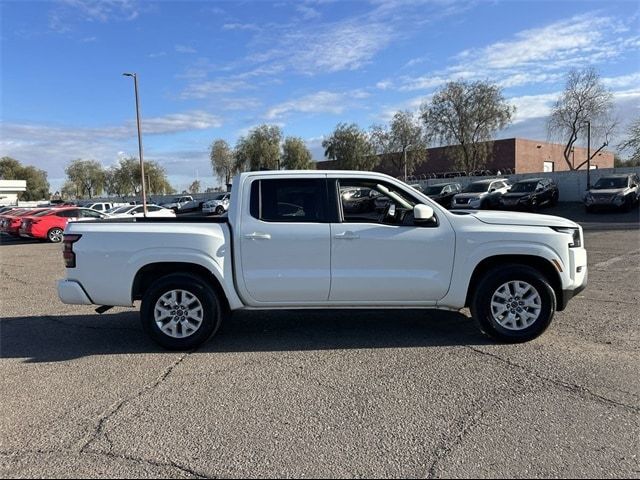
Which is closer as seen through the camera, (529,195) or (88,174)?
(529,195)

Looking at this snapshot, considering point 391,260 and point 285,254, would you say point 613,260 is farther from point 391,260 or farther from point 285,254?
point 285,254

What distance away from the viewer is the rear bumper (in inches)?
208

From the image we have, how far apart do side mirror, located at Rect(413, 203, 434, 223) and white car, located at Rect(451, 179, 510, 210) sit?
2233cm

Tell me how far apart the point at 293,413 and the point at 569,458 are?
1.88 m

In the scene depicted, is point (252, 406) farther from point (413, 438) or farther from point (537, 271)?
point (537, 271)

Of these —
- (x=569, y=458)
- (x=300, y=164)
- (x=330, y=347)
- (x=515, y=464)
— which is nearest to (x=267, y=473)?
(x=515, y=464)

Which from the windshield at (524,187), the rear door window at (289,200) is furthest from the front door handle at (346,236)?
the windshield at (524,187)

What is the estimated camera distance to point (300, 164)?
60531mm

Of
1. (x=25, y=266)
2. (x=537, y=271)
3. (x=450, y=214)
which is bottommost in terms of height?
(x=25, y=266)

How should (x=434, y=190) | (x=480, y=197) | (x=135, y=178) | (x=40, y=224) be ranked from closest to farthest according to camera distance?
(x=40, y=224) → (x=480, y=197) → (x=434, y=190) → (x=135, y=178)

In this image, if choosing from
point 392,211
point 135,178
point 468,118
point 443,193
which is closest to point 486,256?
point 392,211

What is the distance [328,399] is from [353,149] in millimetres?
54159

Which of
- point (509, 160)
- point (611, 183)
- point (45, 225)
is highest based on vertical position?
point (509, 160)

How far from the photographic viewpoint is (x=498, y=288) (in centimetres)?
514
